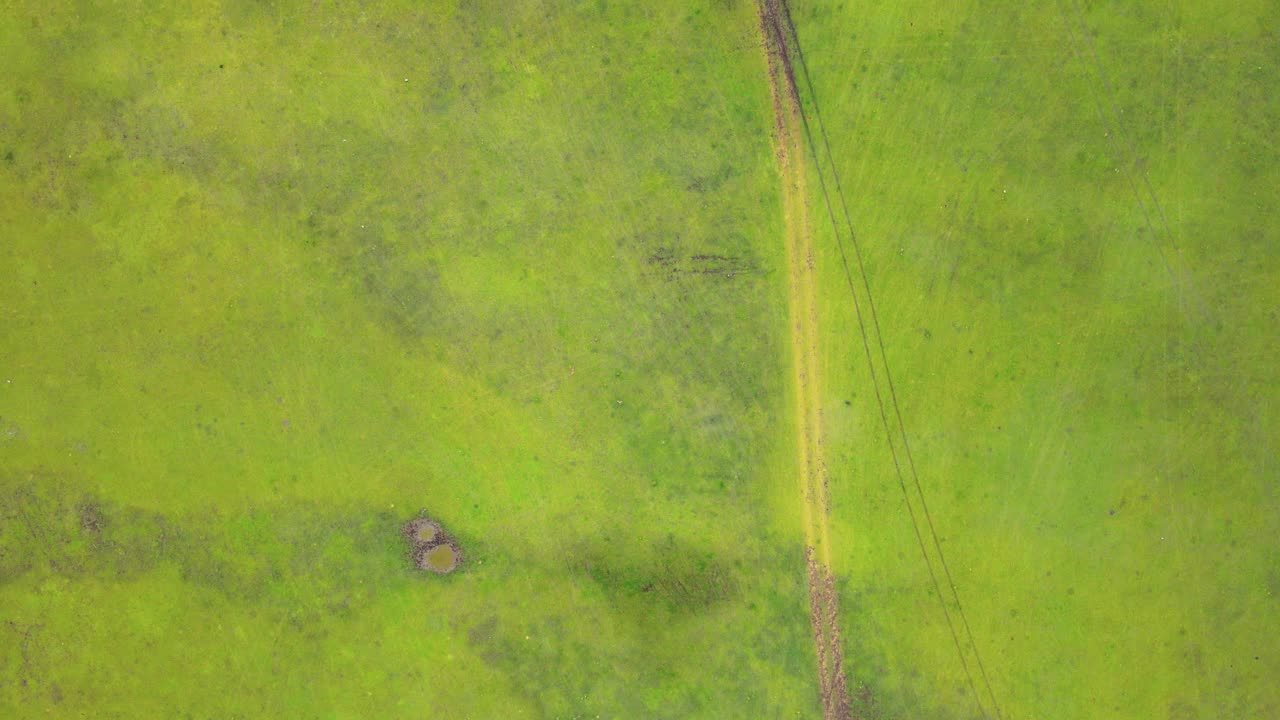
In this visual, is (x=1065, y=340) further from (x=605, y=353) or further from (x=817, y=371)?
(x=605, y=353)

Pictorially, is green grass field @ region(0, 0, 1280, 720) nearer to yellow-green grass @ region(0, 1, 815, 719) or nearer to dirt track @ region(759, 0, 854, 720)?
yellow-green grass @ region(0, 1, 815, 719)

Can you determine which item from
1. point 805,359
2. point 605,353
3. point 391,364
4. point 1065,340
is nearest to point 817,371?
point 805,359

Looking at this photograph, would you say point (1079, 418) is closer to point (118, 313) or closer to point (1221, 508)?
point (1221, 508)

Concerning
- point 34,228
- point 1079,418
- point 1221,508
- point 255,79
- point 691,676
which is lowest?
point 691,676

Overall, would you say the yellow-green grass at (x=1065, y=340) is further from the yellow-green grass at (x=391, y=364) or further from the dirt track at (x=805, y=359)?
the yellow-green grass at (x=391, y=364)

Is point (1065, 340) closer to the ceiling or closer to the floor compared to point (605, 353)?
closer to the ceiling

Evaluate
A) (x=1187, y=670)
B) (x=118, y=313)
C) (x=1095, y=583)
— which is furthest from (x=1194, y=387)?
(x=118, y=313)

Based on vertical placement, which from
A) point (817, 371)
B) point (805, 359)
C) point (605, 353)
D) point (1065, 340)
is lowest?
point (817, 371)

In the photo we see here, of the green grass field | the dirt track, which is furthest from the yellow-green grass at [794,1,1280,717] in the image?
the dirt track
